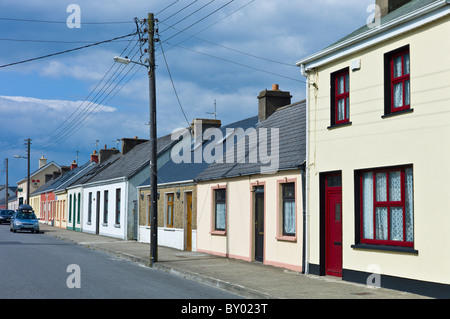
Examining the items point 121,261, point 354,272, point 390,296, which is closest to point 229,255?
point 121,261

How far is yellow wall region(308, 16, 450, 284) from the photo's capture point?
11.2 meters

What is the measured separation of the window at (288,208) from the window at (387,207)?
10.5 ft

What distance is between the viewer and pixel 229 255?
20.2m

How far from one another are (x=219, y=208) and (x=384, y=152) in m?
9.65

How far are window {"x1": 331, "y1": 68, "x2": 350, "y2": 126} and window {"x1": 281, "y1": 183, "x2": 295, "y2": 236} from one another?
281 centimetres

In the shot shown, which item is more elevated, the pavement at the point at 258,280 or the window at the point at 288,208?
the window at the point at 288,208

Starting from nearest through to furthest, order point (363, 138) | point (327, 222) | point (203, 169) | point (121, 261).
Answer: point (363, 138) → point (327, 222) → point (121, 261) → point (203, 169)

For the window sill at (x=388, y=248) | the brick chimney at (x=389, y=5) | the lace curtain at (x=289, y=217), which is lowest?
the window sill at (x=388, y=248)

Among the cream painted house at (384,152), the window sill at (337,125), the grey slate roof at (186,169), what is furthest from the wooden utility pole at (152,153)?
the window sill at (337,125)

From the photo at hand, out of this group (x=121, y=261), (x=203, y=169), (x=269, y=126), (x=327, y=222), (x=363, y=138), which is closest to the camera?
(x=363, y=138)

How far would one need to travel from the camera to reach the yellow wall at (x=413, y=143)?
11.2 metres

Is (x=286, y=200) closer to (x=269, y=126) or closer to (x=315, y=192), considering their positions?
(x=315, y=192)

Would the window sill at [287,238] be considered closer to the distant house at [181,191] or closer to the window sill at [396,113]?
the window sill at [396,113]
